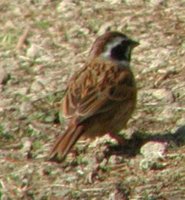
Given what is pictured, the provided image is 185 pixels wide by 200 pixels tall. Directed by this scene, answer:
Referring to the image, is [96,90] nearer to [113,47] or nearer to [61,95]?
[113,47]

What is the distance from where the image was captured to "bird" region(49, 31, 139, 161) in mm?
7320

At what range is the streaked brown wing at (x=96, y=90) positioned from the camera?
745 centimetres

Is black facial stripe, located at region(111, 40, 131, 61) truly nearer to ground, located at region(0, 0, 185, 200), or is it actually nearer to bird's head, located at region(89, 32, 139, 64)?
bird's head, located at region(89, 32, 139, 64)

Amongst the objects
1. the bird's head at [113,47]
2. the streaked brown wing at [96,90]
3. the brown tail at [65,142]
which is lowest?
the brown tail at [65,142]

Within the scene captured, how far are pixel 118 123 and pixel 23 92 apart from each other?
109 cm

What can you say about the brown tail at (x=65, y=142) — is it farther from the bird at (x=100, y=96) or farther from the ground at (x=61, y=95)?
the ground at (x=61, y=95)

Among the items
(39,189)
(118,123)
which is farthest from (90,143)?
(39,189)

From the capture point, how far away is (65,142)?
23.7 ft

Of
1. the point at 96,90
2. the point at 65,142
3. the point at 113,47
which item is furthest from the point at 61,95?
the point at 65,142

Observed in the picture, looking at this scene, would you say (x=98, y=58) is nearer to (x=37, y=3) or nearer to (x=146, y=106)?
(x=146, y=106)

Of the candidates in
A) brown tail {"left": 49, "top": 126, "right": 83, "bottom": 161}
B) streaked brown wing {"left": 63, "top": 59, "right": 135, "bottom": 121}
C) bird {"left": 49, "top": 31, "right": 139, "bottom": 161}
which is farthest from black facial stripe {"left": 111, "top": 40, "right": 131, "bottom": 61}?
brown tail {"left": 49, "top": 126, "right": 83, "bottom": 161}

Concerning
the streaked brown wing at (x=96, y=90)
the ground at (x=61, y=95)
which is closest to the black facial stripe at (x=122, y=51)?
the streaked brown wing at (x=96, y=90)

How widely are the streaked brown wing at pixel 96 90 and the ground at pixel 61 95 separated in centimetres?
30

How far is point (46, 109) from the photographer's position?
8109 millimetres
